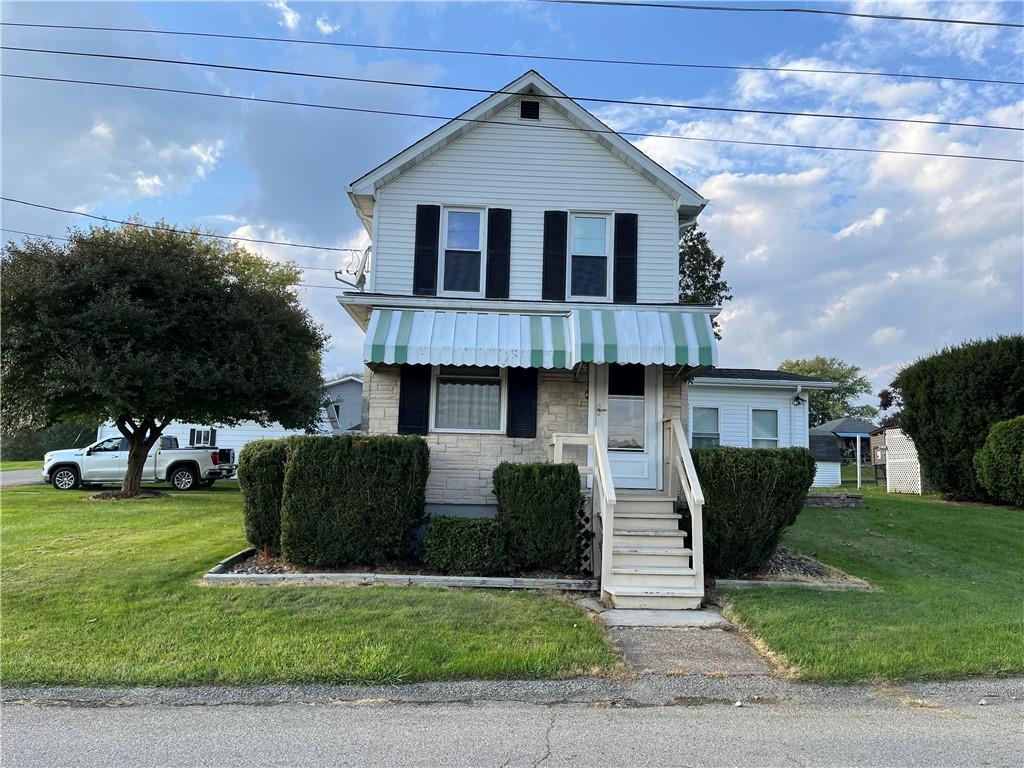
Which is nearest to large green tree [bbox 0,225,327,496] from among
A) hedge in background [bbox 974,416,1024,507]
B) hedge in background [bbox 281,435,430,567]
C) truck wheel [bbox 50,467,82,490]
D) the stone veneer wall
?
truck wheel [bbox 50,467,82,490]

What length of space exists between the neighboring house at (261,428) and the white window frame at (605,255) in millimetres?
17754

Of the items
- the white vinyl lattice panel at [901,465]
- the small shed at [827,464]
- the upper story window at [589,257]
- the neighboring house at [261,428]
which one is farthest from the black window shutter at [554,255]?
the small shed at [827,464]

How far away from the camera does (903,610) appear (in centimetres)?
666

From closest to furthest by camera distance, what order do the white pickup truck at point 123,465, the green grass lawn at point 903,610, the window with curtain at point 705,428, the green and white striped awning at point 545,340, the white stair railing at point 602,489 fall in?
the green grass lawn at point 903,610
the white stair railing at point 602,489
the green and white striped awning at point 545,340
the window with curtain at point 705,428
the white pickup truck at point 123,465

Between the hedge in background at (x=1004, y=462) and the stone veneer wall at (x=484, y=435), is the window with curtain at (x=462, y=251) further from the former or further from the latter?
the hedge in background at (x=1004, y=462)

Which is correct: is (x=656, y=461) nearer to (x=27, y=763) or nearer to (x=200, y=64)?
(x=27, y=763)

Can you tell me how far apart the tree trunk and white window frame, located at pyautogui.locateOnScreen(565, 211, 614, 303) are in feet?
40.8

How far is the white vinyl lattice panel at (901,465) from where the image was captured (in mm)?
21625

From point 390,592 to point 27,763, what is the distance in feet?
11.8

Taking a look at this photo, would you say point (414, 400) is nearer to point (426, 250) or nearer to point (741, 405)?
point (426, 250)

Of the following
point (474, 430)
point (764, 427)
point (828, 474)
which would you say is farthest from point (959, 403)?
point (474, 430)

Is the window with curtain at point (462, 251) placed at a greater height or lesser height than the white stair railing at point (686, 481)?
greater

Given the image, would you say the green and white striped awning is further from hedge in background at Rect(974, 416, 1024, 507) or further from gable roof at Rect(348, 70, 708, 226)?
hedge in background at Rect(974, 416, 1024, 507)

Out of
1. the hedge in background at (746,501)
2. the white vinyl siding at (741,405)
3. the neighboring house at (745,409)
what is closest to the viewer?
the hedge in background at (746,501)
